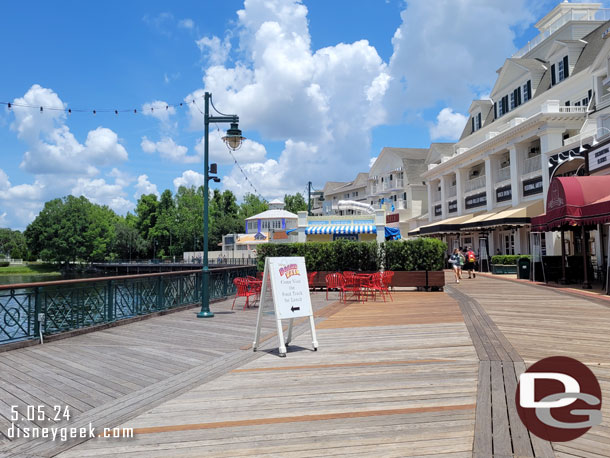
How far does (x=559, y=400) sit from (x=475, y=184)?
35.3 meters

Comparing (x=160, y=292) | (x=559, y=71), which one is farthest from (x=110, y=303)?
(x=559, y=71)

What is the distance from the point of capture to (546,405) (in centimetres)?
438

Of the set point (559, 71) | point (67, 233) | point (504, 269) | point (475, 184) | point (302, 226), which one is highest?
point (559, 71)

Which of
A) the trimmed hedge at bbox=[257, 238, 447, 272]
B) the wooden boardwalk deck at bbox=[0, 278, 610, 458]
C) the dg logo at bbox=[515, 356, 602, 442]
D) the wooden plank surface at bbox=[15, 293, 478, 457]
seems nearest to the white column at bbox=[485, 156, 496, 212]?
the trimmed hedge at bbox=[257, 238, 447, 272]

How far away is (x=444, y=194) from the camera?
42.8 m

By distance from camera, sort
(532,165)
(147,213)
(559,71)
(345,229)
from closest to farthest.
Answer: (345,229) → (559,71) → (532,165) → (147,213)

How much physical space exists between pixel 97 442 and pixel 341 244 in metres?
14.4

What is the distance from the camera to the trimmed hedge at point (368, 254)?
16828 millimetres

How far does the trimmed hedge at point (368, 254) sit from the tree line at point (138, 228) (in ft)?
215

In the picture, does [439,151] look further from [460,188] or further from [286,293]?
[286,293]

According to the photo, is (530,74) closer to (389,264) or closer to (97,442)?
(389,264)

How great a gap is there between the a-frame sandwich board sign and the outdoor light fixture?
16.3ft

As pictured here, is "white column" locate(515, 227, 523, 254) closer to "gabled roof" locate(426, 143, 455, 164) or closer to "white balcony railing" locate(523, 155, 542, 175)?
"white balcony railing" locate(523, 155, 542, 175)

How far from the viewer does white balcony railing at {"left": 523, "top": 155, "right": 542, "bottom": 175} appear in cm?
2877
